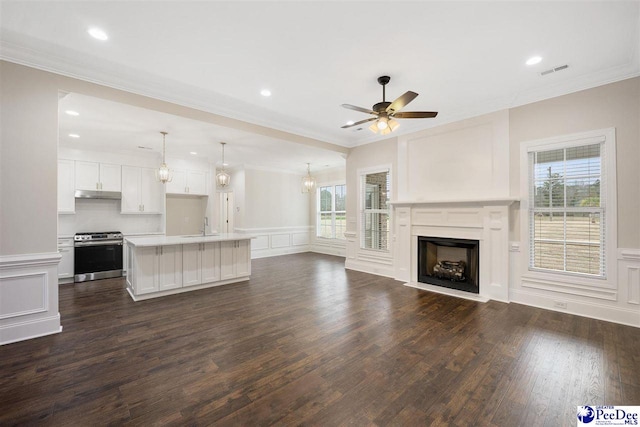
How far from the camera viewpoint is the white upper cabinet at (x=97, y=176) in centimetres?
588

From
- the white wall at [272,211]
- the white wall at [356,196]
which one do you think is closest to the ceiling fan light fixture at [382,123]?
the white wall at [356,196]

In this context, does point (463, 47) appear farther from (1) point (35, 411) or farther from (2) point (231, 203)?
(2) point (231, 203)

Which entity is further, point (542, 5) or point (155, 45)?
point (155, 45)

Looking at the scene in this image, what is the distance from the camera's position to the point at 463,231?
4.76 m

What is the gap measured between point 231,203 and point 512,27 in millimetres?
8303

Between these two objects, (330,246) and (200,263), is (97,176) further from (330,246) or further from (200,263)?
(330,246)

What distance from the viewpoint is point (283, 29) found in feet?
8.71

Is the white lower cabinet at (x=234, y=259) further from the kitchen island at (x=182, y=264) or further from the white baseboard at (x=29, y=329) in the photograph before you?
the white baseboard at (x=29, y=329)

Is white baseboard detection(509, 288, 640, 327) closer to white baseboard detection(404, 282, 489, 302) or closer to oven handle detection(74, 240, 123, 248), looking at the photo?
white baseboard detection(404, 282, 489, 302)

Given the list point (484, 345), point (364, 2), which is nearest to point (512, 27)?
point (364, 2)

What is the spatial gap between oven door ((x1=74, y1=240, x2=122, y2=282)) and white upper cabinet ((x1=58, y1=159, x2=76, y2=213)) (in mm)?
847

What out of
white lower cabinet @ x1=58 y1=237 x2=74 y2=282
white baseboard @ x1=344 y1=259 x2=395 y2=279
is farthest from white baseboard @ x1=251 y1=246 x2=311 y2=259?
white lower cabinet @ x1=58 y1=237 x2=74 y2=282

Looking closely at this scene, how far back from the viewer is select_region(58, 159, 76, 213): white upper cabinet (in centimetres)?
564

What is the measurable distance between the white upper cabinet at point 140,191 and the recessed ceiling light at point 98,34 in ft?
14.4
